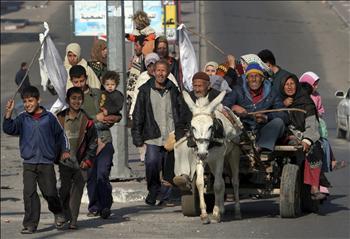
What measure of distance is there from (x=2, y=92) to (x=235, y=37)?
13.9 meters

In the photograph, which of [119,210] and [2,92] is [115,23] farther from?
[2,92]

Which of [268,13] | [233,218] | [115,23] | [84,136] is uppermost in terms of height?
[268,13]

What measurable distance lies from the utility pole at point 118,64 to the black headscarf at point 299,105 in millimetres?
3530

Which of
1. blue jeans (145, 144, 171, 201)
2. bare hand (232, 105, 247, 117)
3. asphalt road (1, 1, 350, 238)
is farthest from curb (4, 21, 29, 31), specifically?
bare hand (232, 105, 247, 117)

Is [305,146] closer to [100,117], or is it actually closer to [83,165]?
[100,117]

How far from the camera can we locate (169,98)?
14680mm

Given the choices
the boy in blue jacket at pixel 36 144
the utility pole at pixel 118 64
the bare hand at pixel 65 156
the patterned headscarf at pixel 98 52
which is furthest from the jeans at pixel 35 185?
the utility pole at pixel 118 64

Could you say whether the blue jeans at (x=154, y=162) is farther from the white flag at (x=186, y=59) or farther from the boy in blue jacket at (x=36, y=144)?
the white flag at (x=186, y=59)

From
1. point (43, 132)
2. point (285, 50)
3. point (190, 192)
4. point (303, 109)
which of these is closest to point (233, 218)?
point (190, 192)

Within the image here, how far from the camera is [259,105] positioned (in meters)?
13.7

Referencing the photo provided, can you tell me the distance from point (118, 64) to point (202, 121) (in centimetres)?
449

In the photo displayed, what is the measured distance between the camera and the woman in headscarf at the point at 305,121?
1388cm

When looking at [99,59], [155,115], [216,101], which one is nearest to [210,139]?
[216,101]

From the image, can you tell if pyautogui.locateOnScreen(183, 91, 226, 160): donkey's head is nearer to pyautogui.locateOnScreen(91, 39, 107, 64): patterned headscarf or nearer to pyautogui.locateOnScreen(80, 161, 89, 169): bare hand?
pyautogui.locateOnScreen(80, 161, 89, 169): bare hand
